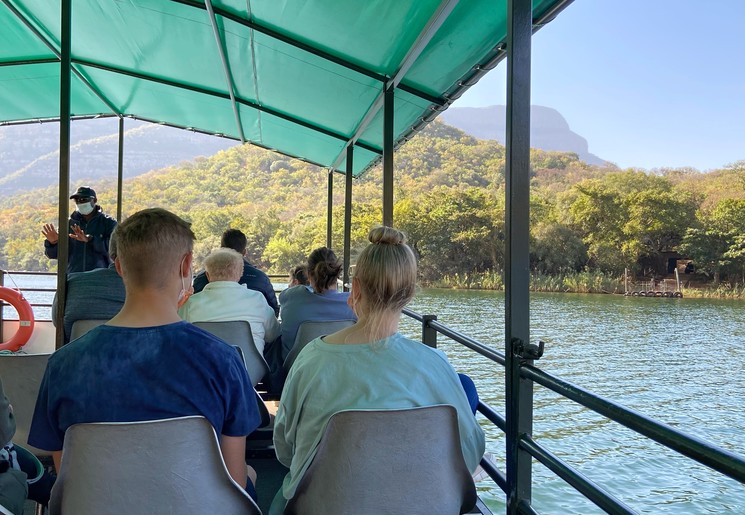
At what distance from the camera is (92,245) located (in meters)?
4.02

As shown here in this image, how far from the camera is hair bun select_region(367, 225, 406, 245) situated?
4.61 ft

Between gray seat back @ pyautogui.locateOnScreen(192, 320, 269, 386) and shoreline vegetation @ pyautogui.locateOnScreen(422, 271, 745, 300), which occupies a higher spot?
gray seat back @ pyautogui.locateOnScreen(192, 320, 269, 386)

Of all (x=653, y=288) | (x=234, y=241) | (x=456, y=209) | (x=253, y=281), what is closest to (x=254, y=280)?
(x=253, y=281)

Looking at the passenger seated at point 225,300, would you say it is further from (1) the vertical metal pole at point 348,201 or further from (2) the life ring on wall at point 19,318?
(2) the life ring on wall at point 19,318

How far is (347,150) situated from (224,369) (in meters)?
5.09

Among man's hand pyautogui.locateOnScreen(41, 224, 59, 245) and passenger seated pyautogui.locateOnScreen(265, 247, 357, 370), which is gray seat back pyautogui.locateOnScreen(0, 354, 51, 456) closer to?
passenger seated pyautogui.locateOnScreen(265, 247, 357, 370)

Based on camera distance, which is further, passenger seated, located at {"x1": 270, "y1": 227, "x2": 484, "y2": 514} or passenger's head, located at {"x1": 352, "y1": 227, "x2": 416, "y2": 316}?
passenger's head, located at {"x1": 352, "y1": 227, "x2": 416, "y2": 316}

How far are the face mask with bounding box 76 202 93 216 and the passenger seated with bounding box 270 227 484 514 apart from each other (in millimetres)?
3235

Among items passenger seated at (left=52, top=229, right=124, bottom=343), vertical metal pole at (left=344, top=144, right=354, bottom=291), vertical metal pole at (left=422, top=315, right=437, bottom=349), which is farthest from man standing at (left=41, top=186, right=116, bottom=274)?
vertical metal pole at (left=344, top=144, right=354, bottom=291)

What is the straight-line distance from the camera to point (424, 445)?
107cm

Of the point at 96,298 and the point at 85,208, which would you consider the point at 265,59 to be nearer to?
the point at 85,208

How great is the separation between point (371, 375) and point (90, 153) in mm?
46116

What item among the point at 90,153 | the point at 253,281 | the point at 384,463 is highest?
the point at 90,153

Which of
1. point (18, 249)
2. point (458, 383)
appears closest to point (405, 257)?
point (458, 383)
